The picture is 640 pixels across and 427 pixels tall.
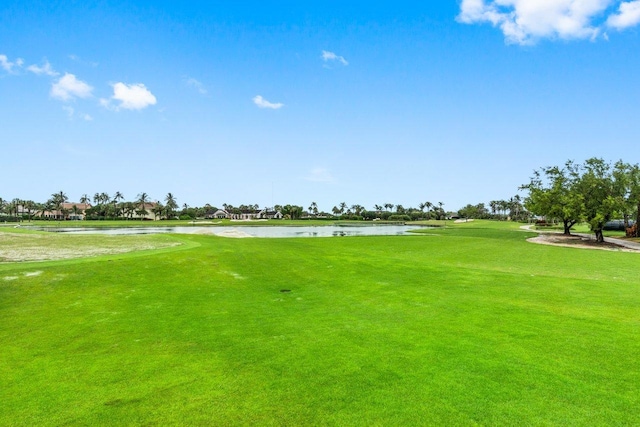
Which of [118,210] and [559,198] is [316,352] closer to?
[559,198]

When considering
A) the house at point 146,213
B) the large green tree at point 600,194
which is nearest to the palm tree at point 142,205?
the house at point 146,213

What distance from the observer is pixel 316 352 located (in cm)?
710

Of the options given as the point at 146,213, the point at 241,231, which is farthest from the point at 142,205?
the point at 241,231

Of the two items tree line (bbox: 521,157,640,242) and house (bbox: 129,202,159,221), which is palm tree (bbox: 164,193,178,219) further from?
tree line (bbox: 521,157,640,242)

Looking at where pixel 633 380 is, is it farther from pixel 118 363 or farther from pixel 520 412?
pixel 118 363

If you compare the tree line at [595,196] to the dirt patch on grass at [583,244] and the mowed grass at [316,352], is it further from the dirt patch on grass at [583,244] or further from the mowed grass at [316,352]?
the mowed grass at [316,352]

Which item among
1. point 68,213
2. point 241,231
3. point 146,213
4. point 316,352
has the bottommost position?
point 316,352

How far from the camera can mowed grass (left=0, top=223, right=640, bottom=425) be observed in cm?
510

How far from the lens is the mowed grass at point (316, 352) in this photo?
510cm

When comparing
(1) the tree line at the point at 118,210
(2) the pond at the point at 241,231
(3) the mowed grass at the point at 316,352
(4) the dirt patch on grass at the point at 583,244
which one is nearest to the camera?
(3) the mowed grass at the point at 316,352

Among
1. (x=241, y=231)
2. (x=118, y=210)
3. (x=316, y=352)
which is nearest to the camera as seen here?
(x=316, y=352)

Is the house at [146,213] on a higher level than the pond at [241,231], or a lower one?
higher

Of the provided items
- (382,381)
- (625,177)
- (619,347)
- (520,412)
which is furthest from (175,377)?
(625,177)

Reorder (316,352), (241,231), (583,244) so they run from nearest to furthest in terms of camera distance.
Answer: (316,352)
(583,244)
(241,231)
